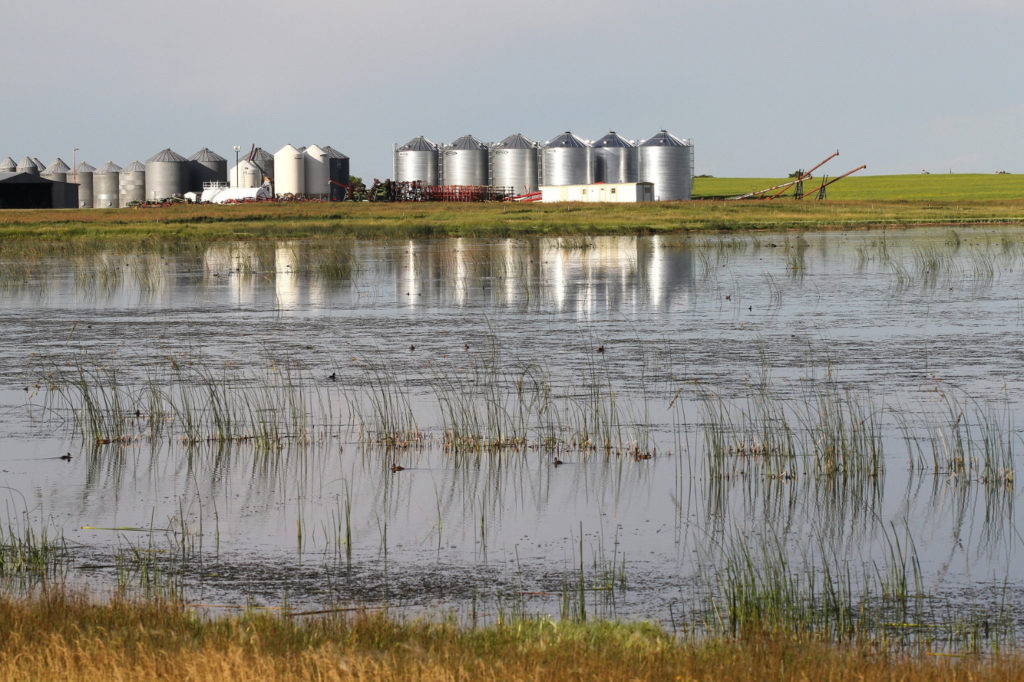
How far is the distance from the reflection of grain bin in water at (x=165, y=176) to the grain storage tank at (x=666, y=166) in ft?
171

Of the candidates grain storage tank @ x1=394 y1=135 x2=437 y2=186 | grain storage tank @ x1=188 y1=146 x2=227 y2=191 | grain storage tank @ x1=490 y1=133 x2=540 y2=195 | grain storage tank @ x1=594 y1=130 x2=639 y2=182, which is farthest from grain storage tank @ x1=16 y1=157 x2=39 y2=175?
grain storage tank @ x1=594 y1=130 x2=639 y2=182

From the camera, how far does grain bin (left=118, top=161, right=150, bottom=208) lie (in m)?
A: 143

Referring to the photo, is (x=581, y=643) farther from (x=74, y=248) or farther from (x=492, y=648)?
(x=74, y=248)

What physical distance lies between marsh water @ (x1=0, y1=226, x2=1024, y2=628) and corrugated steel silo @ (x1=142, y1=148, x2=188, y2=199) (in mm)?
115663

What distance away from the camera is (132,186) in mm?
143625

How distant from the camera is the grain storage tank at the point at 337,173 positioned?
133 m

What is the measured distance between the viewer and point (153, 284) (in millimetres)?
36375

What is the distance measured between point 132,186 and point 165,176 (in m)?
6.92

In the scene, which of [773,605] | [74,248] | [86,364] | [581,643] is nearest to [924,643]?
[773,605]

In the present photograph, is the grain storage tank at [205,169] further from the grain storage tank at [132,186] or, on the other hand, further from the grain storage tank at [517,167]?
the grain storage tank at [517,167]

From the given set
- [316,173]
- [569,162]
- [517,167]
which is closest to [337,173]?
[316,173]

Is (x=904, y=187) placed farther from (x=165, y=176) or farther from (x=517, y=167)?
(x=165, y=176)

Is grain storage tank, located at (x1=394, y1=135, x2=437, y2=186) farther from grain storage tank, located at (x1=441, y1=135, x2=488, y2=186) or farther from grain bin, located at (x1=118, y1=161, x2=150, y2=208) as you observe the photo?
grain bin, located at (x1=118, y1=161, x2=150, y2=208)

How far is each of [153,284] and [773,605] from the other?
31.0 meters
